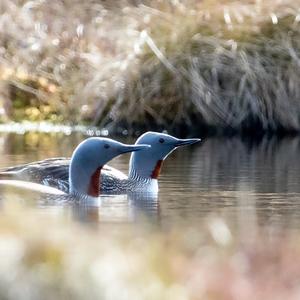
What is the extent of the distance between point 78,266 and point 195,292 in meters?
0.58

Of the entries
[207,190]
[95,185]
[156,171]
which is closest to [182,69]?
[156,171]

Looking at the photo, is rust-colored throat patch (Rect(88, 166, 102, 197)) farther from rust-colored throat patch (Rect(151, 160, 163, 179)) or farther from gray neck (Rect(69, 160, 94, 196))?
rust-colored throat patch (Rect(151, 160, 163, 179))

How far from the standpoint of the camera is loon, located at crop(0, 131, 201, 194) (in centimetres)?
1295

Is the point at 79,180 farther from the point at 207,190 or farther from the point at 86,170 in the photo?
the point at 207,190

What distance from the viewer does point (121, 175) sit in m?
13.6

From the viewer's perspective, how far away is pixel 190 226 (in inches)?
364

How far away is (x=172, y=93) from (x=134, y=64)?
0.79m

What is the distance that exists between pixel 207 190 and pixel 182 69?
9919mm

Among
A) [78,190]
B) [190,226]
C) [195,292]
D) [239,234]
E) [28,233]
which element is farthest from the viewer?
[78,190]

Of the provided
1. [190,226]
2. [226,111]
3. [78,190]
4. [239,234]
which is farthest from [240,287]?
[226,111]

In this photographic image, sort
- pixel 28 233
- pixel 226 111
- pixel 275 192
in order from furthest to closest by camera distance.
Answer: pixel 226 111 < pixel 275 192 < pixel 28 233

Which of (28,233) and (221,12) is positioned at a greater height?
(221,12)

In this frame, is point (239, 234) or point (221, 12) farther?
point (221, 12)

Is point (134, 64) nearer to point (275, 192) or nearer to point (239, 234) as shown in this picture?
point (275, 192)
